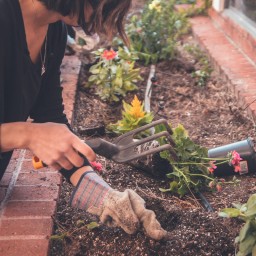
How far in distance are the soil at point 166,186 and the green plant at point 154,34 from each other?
21cm

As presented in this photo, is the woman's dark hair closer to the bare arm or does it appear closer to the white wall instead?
the bare arm

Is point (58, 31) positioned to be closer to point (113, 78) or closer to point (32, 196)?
point (32, 196)

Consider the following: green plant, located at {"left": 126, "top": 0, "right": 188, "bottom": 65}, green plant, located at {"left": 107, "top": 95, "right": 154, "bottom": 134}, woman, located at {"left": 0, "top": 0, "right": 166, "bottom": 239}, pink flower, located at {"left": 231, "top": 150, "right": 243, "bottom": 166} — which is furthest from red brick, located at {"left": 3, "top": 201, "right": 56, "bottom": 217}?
green plant, located at {"left": 126, "top": 0, "right": 188, "bottom": 65}

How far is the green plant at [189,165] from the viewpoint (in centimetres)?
225

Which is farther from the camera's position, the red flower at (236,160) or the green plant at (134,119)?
the green plant at (134,119)

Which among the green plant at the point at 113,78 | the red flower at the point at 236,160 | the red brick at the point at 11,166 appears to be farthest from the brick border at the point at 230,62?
the red brick at the point at 11,166

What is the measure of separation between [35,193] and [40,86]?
0.44 metres

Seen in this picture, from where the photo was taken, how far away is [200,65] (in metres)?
4.09

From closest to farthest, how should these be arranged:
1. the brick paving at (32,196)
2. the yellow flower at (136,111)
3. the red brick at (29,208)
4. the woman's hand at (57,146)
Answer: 1. the woman's hand at (57,146)
2. the brick paving at (32,196)
3. the red brick at (29,208)
4. the yellow flower at (136,111)

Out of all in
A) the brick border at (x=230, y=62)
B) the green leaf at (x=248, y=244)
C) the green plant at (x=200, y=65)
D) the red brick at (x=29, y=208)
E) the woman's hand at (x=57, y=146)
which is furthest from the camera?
the green plant at (x=200, y=65)

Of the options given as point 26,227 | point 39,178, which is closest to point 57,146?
point 26,227

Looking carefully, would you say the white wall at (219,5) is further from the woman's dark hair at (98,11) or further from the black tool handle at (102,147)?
the black tool handle at (102,147)

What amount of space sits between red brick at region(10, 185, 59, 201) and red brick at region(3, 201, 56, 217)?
0.04 meters

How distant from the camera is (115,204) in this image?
1.86 metres
